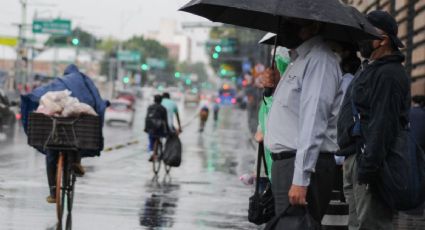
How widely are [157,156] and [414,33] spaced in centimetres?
593

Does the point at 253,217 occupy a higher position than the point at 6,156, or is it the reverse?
the point at 253,217

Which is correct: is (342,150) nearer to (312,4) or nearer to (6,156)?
(312,4)

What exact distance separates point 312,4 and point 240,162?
2028 centimetres

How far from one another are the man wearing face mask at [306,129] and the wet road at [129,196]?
5139 millimetres

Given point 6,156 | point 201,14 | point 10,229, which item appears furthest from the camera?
point 6,156

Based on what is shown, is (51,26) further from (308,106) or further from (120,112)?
(308,106)

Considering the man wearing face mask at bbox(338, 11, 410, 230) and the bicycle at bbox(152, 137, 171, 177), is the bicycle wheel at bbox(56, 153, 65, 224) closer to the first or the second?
the man wearing face mask at bbox(338, 11, 410, 230)

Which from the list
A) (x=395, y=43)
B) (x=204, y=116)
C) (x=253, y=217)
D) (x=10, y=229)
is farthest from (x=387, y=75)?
(x=204, y=116)

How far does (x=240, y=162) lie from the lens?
25922 mm

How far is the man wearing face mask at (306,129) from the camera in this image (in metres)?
5.42

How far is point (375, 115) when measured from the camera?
573 cm

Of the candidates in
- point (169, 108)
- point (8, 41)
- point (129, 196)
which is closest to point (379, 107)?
point (129, 196)

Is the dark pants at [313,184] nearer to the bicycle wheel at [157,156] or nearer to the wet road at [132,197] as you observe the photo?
the wet road at [132,197]

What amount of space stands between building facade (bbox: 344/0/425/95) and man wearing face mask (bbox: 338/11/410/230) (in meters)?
9.62
